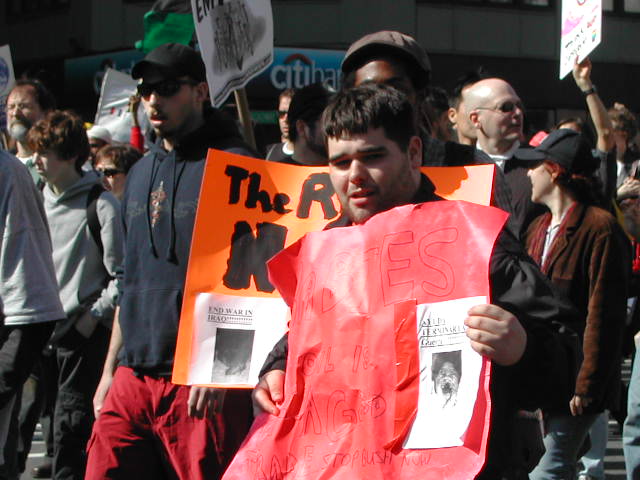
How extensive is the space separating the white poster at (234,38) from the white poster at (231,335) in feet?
5.16

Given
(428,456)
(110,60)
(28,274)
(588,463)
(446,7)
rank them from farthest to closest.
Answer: (446,7) → (110,60) → (588,463) → (28,274) → (428,456)

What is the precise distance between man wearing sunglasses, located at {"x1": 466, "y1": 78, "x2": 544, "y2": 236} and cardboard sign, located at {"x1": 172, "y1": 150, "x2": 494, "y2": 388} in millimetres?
1790

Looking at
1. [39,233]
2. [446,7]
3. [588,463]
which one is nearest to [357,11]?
[446,7]

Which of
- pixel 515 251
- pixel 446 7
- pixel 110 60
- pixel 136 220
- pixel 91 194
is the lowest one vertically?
pixel 515 251

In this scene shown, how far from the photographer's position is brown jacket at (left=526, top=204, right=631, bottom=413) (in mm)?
5414

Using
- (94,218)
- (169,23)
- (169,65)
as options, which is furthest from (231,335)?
(169,23)

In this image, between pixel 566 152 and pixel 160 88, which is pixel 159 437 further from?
pixel 566 152

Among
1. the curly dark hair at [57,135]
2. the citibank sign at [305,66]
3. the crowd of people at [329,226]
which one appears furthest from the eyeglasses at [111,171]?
the citibank sign at [305,66]

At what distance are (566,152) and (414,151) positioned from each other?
294 cm

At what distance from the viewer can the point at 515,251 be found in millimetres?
2770

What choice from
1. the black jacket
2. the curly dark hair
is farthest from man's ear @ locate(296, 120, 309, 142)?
the black jacket

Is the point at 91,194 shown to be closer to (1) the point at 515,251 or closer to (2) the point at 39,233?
(2) the point at 39,233

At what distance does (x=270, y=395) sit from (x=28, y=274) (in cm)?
232

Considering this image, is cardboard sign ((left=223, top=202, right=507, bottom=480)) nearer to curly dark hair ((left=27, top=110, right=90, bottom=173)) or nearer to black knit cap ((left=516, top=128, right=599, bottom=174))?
black knit cap ((left=516, top=128, right=599, bottom=174))
